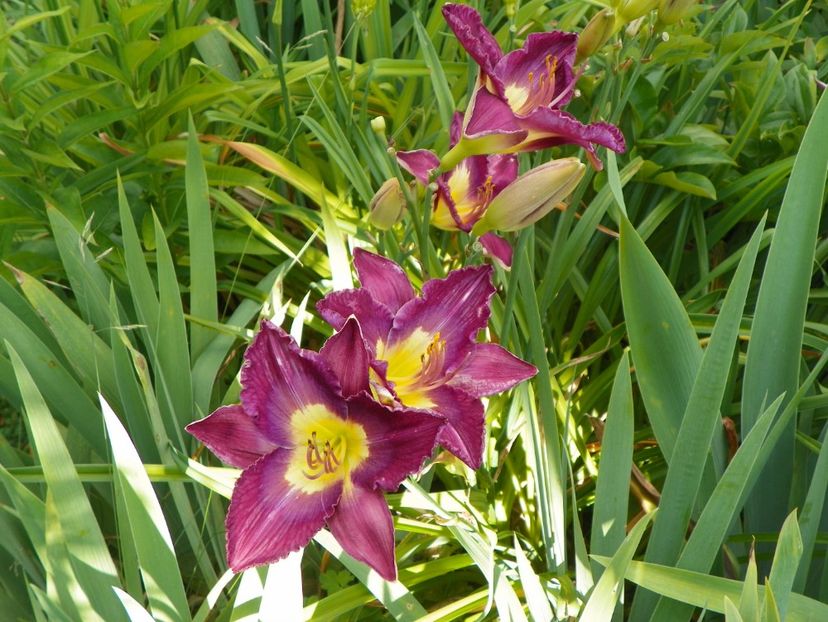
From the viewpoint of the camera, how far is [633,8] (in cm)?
89

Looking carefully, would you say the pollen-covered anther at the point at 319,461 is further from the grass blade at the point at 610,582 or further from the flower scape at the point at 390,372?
the grass blade at the point at 610,582

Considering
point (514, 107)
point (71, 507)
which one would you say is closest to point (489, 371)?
point (514, 107)

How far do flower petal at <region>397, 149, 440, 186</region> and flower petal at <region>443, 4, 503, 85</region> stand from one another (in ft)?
0.39

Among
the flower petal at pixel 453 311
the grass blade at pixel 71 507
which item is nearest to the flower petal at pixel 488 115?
the flower petal at pixel 453 311

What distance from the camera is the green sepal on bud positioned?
87cm

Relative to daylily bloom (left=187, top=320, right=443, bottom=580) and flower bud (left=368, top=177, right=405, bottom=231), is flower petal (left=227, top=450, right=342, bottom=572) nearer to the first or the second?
daylily bloom (left=187, top=320, right=443, bottom=580)

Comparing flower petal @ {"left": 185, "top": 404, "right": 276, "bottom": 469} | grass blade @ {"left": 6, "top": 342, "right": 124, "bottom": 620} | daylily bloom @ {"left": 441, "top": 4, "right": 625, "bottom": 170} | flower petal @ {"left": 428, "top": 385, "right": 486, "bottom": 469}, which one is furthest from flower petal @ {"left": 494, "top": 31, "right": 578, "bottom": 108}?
grass blade @ {"left": 6, "top": 342, "right": 124, "bottom": 620}

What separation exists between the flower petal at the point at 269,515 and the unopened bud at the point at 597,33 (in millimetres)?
545

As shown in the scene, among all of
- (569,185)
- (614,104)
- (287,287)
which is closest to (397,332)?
(569,185)

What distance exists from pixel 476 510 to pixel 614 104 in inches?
21.6

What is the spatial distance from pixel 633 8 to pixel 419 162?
0.93ft

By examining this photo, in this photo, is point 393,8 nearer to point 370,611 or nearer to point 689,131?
point 689,131

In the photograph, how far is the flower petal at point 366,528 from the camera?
659 mm

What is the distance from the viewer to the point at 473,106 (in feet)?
2.64
